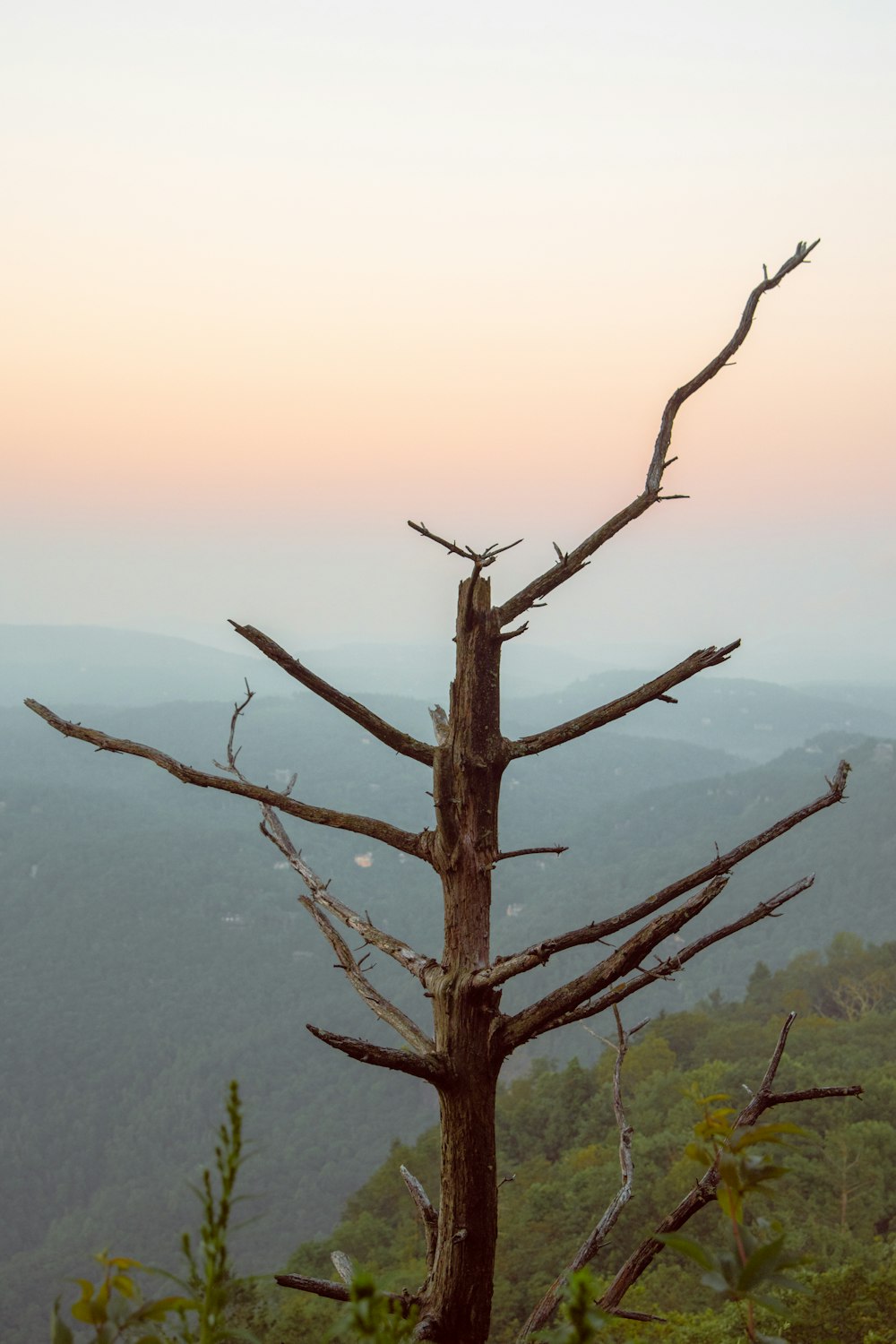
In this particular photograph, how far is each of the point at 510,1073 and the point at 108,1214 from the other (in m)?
51.0

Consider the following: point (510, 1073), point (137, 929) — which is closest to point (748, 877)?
point (510, 1073)

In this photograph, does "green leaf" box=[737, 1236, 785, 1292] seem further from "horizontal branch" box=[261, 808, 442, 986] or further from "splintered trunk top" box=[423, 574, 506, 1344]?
"splintered trunk top" box=[423, 574, 506, 1344]

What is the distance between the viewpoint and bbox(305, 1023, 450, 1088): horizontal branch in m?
3.04

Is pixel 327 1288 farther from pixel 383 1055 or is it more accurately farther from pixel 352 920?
pixel 352 920

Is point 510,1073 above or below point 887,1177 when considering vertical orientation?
below

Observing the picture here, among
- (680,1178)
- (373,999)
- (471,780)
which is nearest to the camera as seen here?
(471,780)

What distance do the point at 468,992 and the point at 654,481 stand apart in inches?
82.0

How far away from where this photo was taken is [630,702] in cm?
385

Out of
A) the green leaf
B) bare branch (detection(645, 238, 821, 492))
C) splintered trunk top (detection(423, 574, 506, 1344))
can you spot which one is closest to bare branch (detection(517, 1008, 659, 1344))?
splintered trunk top (detection(423, 574, 506, 1344))

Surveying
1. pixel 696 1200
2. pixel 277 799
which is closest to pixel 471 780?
pixel 277 799

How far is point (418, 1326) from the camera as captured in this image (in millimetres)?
3412

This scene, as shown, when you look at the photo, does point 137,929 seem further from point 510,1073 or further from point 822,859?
point 822,859

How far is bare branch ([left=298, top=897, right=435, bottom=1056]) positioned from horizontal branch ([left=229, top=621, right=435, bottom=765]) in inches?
33.2

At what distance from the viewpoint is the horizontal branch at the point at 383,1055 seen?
3037 millimetres
